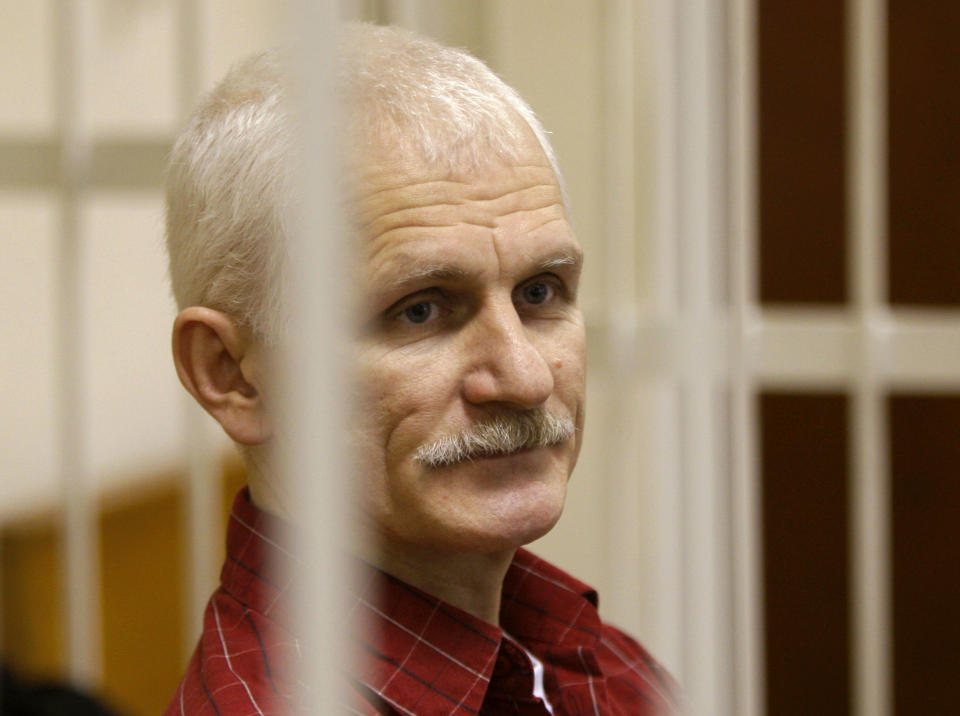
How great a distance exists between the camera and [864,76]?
113 cm

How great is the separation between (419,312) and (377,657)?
17 cm

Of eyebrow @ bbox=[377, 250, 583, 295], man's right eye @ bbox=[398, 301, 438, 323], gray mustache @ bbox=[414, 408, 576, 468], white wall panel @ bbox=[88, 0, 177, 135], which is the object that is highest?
white wall panel @ bbox=[88, 0, 177, 135]

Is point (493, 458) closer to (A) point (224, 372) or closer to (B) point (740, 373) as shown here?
(A) point (224, 372)

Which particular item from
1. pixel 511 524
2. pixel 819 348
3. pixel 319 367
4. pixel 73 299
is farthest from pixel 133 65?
pixel 319 367

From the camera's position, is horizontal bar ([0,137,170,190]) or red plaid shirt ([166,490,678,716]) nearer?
red plaid shirt ([166,490,678,716])

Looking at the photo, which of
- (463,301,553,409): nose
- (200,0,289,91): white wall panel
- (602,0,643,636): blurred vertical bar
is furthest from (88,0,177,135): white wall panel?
(463,301,553,409): nose

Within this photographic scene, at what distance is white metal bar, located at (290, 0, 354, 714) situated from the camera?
1.09ft

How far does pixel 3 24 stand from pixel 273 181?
1.33 m

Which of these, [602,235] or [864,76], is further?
[602,235]

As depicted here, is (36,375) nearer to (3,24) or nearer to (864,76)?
(3,24)

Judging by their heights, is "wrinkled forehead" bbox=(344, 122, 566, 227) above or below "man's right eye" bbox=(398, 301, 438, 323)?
above

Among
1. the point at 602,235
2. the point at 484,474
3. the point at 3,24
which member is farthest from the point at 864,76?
the point at 3,24

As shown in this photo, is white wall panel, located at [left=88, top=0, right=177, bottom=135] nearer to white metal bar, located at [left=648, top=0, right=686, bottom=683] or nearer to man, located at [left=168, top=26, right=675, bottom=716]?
white metal bar, located at [left=648, top=0, right=686, bottom=683]

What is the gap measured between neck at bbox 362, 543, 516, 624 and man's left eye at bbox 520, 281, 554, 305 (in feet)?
0.41
